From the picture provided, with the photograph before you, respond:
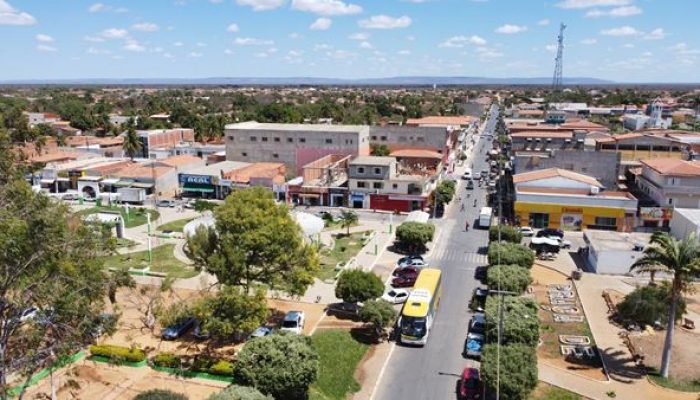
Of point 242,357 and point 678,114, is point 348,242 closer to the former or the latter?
point 242,357

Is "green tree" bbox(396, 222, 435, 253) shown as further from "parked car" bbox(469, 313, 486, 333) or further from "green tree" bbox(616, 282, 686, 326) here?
"green tree" bbox(616, 282, 686, 326)

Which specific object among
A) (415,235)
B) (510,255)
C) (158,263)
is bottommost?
(158,263)

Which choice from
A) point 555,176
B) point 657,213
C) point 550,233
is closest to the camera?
point 550,233

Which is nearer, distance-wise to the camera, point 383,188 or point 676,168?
point 676,168

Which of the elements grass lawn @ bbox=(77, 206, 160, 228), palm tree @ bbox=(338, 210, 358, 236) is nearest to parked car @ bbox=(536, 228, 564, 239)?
palm tree @ bbox=(338, 210, 358, 236)

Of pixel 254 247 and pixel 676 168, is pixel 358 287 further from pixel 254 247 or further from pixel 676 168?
pixel 676 168

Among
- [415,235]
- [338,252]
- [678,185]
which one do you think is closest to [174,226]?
[338,252]

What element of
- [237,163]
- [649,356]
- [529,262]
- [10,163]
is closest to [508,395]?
[649,356]
